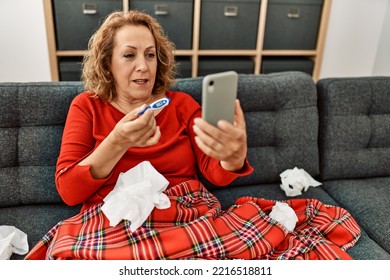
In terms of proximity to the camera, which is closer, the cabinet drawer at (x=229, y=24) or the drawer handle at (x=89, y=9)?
the drawer handle at (x=89, y=9)

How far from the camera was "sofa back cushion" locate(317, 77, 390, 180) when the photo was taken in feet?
5.18

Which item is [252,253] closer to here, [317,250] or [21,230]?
[317,250]

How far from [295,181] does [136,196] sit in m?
0.73

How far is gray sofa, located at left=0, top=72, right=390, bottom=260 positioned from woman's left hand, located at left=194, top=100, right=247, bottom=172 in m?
0.56

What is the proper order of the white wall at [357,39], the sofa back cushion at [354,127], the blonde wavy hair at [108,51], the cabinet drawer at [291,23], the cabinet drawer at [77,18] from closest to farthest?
the blonde wavy hair at [108,51] < the sofa back cushion at [354,127] < the cabinet drawer at [77,18] < the cabinet drawer at [291,23] < the white wall at [357,39]

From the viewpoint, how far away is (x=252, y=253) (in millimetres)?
1047

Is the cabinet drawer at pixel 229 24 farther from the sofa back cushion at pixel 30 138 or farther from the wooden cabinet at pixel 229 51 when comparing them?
the sofa back cushion at pixel 30 138

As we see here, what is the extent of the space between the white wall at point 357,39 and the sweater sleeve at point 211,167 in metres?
1.88

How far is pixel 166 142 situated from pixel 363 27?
2.26 m

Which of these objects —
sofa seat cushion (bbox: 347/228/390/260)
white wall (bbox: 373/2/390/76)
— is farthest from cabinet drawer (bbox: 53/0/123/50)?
white wall (bbox: 373/2/390/76)

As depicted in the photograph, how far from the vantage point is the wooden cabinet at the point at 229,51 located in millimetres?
2270

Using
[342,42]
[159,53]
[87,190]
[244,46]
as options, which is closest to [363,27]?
[342,42]

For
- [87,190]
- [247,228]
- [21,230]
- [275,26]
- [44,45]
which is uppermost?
[275,26]

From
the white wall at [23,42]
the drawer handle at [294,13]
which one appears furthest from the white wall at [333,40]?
the drawer handle at [294,13]
